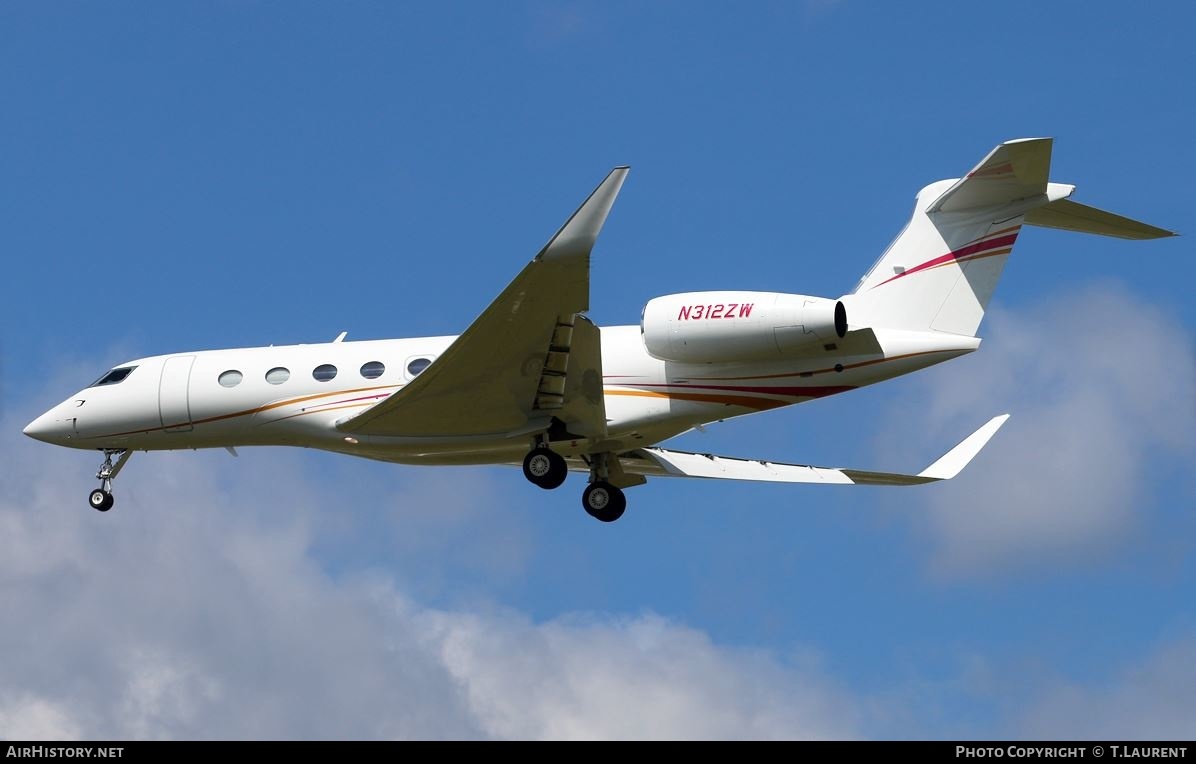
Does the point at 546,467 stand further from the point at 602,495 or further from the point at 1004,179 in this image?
the point at 1004,179

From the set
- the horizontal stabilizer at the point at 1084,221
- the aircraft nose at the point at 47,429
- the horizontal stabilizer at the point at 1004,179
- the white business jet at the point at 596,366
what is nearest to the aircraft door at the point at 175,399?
the white business jet at the point at 596,366

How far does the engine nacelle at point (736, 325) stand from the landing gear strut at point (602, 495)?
2.79 metres

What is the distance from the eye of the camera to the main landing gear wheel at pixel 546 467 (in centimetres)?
2184

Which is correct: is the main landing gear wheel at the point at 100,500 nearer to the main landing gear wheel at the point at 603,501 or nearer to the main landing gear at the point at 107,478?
the main landing gear at the point at 107,478

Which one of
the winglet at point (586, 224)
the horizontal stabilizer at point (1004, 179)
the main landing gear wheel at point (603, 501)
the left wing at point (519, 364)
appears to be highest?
the horizontal stabilizer at point (1004, 179)

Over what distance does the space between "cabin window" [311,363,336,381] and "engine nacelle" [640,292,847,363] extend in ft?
15.8

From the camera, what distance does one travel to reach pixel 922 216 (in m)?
22.2

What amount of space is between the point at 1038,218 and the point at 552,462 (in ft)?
24.4

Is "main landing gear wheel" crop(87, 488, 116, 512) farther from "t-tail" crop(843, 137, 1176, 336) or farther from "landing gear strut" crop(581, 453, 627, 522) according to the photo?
"t-tail" crop(843, 137, 1176, 336)

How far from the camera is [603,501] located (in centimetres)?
2369

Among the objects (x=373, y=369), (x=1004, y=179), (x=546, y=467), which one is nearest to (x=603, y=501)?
(x=546, y=467)

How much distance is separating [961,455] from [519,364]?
761 centimetres
